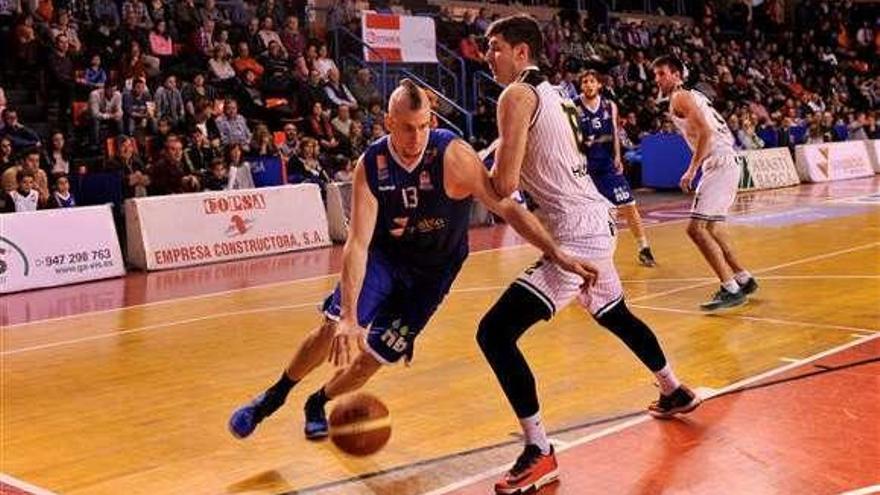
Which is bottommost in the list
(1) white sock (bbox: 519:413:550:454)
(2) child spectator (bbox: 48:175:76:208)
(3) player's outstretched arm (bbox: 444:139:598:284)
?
(2) child spectator (bbox: 48:175:76:208)

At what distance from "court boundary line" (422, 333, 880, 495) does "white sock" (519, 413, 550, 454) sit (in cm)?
28

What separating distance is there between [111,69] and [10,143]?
2745 mm

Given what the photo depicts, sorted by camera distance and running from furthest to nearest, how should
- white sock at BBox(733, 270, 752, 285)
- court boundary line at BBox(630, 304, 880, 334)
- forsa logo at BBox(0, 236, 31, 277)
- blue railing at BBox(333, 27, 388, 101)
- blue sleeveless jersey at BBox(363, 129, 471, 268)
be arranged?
blue railing at BBox(333, 27, 388, 101)
forsa logo at BBox(0, 236, 31, 277)
white sock at BBox(733, 270, 752, 285)
court boundary line at BBox(630, 304, 880, 334)
blue sleeveless jersey at BBox(363, 129, 471, 268)

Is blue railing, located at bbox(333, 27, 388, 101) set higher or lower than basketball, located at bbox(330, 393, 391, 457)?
lower

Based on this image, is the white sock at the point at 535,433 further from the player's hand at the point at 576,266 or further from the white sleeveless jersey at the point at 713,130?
the white sleeveless jersey at the point at 713,130

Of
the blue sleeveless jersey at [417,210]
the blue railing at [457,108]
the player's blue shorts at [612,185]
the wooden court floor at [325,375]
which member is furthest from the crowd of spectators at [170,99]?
the blue sleeveless jersey at [417,210]

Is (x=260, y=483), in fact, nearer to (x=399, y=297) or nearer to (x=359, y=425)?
(x=359, y=425)

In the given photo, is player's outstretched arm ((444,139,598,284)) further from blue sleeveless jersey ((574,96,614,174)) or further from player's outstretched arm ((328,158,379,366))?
blue sleeveless jersey ((574,96,614,174))

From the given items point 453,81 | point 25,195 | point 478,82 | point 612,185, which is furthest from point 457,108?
point 25,195

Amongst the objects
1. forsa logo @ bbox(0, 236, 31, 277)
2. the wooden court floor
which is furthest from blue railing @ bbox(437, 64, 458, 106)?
forsa logo @ bbox(0, 236, 31, 277)

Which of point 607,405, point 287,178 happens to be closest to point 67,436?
point 607,405

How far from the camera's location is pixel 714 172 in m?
8.70

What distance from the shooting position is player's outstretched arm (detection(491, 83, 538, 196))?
4.51 meters

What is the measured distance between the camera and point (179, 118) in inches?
595
